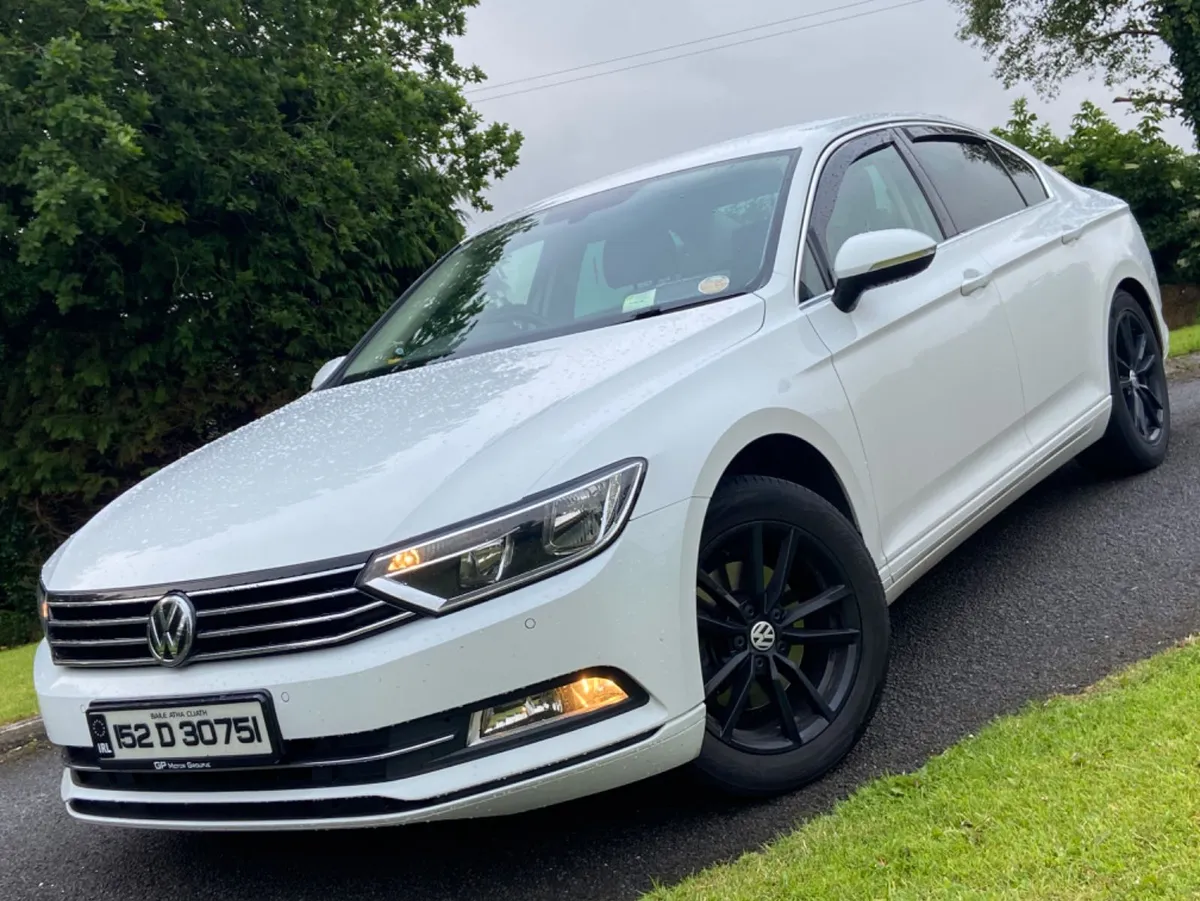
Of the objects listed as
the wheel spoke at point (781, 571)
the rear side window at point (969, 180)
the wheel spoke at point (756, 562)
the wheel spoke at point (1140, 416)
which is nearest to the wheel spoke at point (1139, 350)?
the wheel spoke at point (1140, 416)

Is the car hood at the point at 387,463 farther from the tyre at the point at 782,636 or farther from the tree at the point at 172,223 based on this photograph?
the tree at the point at 172,223

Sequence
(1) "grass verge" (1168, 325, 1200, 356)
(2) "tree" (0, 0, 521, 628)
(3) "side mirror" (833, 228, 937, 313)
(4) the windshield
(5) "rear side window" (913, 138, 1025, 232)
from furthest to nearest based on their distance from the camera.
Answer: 1. (1) "grass verge" (1168, 325, 1200, 356)
2. (2) "tree" (0, 0, 521, 628)
3. (5) "rear side window" (913, 138, 1025, 232)
4. (4) the windshield
5. (3) "side mirror" (833, 228, 937, 313)

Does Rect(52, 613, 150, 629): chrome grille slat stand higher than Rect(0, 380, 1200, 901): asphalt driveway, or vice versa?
Rect(52, 613, 150, 629): chrome grille slat

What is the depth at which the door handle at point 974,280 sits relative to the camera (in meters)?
Answer: 3.77

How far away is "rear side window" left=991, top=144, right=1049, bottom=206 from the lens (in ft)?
15.4

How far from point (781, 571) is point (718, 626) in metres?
0.24

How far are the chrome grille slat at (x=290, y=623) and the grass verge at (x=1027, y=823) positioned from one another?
85cm

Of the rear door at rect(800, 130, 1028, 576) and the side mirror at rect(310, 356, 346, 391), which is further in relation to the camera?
the side mirror at rect(310, 356, 346, 391)

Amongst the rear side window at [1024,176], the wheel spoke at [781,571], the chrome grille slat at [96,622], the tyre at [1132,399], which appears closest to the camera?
the chrome grille slat at [96,622]

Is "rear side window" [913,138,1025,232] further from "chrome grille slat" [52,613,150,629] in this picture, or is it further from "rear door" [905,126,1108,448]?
"chrome grille slat" [52,613,150,629]

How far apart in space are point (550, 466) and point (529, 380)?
55 centimetres

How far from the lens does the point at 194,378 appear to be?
34.5ft

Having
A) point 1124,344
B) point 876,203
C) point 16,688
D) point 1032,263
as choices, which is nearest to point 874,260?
point 876,203

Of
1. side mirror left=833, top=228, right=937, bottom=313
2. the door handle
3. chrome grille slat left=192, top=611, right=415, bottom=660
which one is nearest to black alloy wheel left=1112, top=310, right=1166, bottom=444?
the door handle
